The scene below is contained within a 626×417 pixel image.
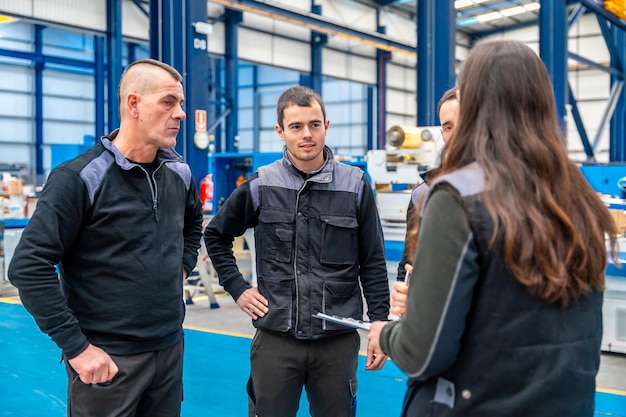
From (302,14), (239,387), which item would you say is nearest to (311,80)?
(302,14)

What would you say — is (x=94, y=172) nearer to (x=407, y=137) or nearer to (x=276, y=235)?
(x=276, y=235)

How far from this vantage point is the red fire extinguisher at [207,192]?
714cm

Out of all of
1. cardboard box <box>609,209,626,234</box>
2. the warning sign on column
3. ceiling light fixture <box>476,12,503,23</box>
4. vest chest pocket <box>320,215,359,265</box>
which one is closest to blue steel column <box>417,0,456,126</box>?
the warning sign on column

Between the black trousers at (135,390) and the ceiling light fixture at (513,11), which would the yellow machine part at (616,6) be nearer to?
the ceiling light fixture at (513,11)

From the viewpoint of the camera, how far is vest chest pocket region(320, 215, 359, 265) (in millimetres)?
2256

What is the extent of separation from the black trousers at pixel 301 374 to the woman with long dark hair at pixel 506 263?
0.98 m

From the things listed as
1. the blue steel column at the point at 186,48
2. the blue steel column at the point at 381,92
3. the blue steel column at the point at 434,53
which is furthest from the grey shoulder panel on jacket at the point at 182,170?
the blue steel column at the point at 381,92

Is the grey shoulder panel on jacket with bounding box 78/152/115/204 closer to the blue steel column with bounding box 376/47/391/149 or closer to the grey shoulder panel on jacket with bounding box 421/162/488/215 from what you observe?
the grey shoulder panel on jacket with bounding box 421/162/488/215

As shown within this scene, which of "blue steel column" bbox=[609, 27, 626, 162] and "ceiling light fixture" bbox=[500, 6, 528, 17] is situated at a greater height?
"ceiling light fixture" bbox=[500, 6, 528, 17]

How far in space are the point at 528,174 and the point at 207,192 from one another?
6163 mm

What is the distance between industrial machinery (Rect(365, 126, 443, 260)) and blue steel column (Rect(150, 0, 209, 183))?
7.24ft

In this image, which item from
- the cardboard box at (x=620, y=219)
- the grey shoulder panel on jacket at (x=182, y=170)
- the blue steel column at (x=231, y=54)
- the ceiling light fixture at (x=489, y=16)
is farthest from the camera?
the ceiling light fixture at (x=489, y=16)

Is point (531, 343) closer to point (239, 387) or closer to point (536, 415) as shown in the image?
point (536, 415)

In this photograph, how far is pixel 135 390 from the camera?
6.57ft
